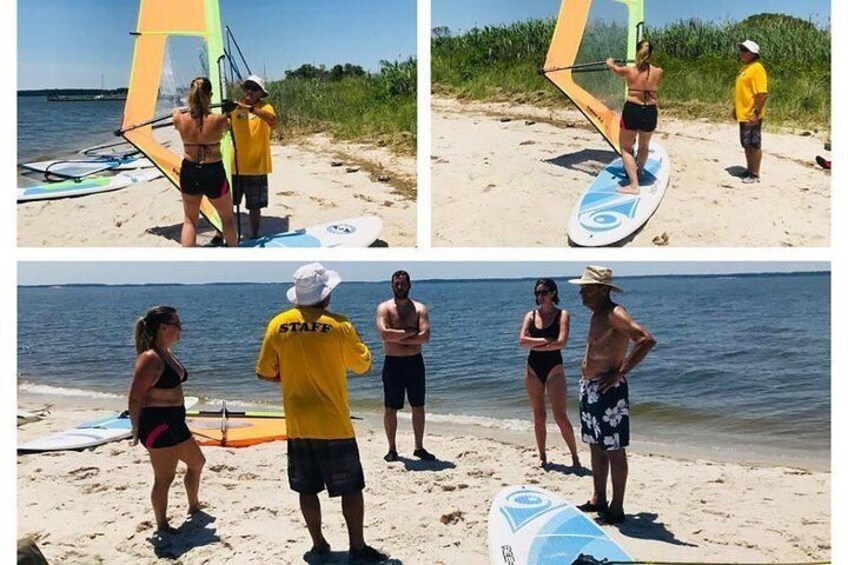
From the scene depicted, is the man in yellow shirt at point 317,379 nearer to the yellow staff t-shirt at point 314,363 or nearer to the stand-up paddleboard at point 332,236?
the yellow staff t-shirt at point 314,363

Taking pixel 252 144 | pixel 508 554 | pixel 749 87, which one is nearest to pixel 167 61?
pixel 252 144

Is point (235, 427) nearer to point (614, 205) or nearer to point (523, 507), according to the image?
point (523, 507)

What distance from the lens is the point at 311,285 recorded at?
140 inches

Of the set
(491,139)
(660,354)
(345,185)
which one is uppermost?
(491,139)

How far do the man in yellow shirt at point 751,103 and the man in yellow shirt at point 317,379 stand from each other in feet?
12.4

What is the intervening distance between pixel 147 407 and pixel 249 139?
6.04 feet

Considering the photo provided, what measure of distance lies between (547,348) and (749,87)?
2.75 meters

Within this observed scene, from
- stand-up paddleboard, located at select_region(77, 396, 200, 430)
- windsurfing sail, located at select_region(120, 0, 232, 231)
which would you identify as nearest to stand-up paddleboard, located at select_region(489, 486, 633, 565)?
windsurfing sail, located at select_region(120, 0, 232, 231)

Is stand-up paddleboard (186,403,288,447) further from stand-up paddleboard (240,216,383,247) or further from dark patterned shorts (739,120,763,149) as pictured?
dark patterned shorts (739,120,763,149)

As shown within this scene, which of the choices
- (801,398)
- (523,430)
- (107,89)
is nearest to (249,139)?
(107,89)

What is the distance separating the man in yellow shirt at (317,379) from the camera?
3570 mm

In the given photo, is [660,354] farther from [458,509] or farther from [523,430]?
Result: [458,509]

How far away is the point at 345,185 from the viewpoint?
648 centimetres

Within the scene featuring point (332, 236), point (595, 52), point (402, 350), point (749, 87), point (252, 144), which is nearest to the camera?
point (402, 350)
